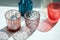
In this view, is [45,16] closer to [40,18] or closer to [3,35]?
[40,18]

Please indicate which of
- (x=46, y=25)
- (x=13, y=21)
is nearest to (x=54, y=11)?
(x=46, y=25)

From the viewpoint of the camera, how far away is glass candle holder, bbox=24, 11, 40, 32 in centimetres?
78

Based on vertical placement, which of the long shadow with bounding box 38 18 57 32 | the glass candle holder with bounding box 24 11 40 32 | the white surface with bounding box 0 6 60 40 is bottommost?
the white surface with bounding box 0 6 60 40

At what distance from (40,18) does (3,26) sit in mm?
176

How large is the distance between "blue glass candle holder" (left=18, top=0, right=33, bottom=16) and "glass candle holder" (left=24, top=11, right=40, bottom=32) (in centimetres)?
3

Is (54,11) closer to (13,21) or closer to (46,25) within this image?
(46,25)

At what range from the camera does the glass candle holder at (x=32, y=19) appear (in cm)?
78

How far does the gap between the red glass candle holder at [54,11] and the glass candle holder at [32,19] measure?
0.06m

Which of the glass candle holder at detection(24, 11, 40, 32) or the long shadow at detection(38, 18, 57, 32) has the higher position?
the glass candle holder at detection(24, 11, 40, 32)

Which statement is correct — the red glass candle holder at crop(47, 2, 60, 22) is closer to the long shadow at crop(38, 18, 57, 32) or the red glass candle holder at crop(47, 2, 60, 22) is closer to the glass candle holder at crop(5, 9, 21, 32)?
the long shadow at crop(38, 18, 57, 32)

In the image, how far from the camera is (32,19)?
2.58 feet

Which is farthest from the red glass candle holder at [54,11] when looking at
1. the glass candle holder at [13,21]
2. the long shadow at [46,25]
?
the glass candle holder at [13,21]

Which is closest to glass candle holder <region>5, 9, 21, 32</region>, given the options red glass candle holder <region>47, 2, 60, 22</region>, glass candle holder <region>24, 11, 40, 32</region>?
glass candle holder <region>24, 11, 40, 32</region>

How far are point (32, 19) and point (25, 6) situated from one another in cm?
8
